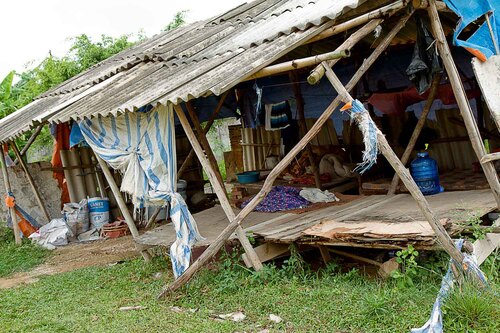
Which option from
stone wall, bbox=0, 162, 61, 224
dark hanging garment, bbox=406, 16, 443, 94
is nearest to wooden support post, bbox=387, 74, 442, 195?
dark hanging garment, bbox=406, 16, 443, 94

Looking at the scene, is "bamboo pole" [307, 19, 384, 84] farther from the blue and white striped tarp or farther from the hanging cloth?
the hanging cloth

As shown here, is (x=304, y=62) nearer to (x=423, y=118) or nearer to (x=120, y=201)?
(x=423, y=118)

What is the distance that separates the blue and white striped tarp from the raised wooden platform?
1.15 ft

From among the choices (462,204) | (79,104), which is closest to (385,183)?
(462,204)

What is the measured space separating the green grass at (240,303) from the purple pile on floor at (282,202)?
1.51 m

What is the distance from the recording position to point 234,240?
597 cm

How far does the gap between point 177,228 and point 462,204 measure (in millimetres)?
3304

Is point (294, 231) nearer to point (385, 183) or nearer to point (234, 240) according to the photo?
point (234, 240)

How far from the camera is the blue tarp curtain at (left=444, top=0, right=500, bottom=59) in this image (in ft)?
18.0

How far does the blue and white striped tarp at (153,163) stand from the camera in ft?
19.7

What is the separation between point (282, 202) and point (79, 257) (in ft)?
12.4

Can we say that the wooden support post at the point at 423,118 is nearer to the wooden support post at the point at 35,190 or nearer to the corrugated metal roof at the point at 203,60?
the corrugated metal roof at the point at 203,60

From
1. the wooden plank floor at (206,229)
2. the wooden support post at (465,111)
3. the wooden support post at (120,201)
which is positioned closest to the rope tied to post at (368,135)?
the wooden support post at (465,111)

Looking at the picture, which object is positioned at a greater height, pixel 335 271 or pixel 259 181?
pixel 259 181
